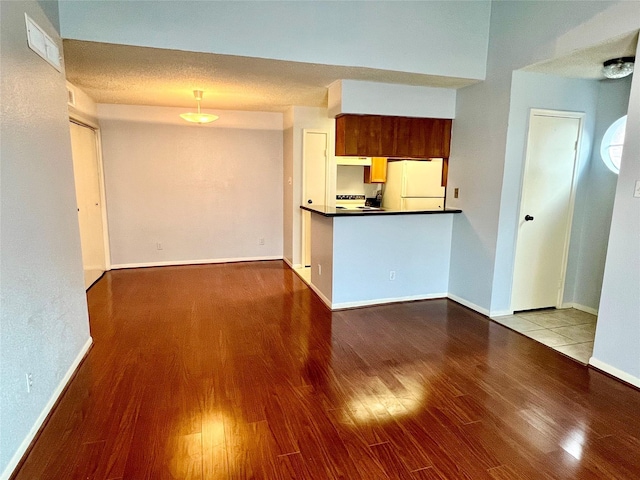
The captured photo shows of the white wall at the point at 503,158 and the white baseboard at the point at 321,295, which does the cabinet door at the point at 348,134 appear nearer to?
the white wall at the point at 503,158

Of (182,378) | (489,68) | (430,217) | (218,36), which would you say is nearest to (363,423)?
(182,378)

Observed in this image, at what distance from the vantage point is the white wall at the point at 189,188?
17.1ft

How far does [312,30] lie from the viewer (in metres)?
3.03

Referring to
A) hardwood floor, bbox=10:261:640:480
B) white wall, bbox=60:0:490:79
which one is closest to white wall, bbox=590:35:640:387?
hardwood floor, bbox=10:261:640:480

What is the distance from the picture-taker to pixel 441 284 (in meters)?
4.28

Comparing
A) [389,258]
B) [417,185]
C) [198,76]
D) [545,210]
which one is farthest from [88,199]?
[545,210]

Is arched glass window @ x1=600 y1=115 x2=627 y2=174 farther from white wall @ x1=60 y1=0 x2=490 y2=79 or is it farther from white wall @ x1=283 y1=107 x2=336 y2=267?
white wall @ x1=283 y1=107 x2=336 y2=267

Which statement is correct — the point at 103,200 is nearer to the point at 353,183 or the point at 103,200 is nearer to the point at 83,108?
the point at 83,108

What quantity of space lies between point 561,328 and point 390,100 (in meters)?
2.77

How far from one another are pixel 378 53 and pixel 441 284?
8.44ft

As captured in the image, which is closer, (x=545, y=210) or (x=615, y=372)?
(x=615, y=372)

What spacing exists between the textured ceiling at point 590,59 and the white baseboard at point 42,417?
420 centimetres

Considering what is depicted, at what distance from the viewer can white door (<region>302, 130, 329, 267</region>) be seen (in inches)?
207

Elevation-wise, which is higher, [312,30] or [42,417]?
[312,30]
